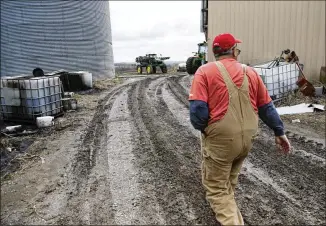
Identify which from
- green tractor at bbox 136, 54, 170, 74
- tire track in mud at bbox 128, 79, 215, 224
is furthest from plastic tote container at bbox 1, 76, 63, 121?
green tractor at bbox 136, 54, 170, 74

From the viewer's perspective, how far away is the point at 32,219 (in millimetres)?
3102

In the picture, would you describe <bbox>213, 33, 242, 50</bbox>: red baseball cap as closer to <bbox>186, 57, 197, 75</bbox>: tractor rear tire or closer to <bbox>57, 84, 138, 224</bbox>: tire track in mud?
<bbox>57, 84, 138, 224</bbox>: tire track in mud

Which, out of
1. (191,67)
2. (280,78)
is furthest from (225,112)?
(191,67)

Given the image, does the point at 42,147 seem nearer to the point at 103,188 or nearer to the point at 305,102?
the point at 103,188

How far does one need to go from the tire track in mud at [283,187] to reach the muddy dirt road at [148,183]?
0.03 feet

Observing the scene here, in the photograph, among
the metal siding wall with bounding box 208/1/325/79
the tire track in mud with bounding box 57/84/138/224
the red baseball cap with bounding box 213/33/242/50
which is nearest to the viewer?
the red baseball cap with bounding box 213/33/242/50

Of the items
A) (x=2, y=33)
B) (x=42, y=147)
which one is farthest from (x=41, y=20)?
(x=42, y=147)

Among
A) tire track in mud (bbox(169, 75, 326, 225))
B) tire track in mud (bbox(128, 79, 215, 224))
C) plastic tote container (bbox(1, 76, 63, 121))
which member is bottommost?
tire track in mud (bbox(169, 75, 326, 225))

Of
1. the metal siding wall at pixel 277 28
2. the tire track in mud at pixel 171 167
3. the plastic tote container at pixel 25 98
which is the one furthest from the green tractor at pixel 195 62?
the plastic tote container at pixel 25 98

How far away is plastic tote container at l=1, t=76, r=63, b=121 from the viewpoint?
7445mm

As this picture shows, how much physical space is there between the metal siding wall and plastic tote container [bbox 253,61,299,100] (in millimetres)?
1017

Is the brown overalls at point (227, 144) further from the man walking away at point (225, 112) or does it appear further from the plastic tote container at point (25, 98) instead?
the plastic tote container at point (25, 98)

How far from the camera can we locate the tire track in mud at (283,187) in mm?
3100

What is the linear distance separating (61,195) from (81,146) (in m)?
2.01
